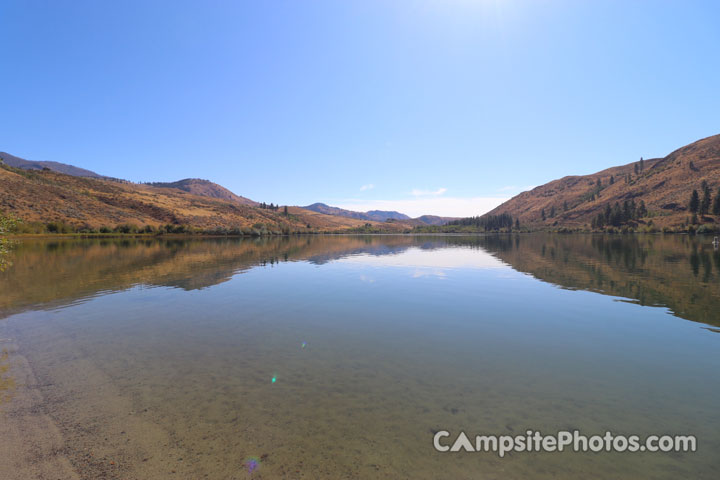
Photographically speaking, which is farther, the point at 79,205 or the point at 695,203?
the point at 695,203

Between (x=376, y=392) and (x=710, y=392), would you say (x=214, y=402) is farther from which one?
(x=710, y=392)

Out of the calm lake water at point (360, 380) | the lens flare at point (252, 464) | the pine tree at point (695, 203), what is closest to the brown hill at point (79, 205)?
the calm lake water at point (360, 380)

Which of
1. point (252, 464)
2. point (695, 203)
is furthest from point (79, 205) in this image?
point (695, 203)

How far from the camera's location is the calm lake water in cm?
664

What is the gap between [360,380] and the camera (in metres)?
10.4

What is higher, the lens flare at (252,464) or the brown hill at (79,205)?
the brown hill at (79,205)

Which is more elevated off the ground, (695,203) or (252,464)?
(695,203)

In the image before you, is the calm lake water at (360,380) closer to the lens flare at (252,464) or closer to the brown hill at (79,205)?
the lens flare at (252,464)

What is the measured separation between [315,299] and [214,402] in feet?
48.2

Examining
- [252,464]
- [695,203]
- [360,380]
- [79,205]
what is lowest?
[360,380]

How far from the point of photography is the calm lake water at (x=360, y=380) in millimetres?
6641

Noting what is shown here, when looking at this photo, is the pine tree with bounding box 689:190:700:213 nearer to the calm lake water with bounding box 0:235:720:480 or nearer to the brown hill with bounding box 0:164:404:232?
the calm lake water with bounding box 0:235:720:480

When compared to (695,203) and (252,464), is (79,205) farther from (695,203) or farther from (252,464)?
(695,203)

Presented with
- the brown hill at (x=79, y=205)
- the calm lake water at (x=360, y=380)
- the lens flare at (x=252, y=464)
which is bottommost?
the calm lake water at (x=360, y=380)
